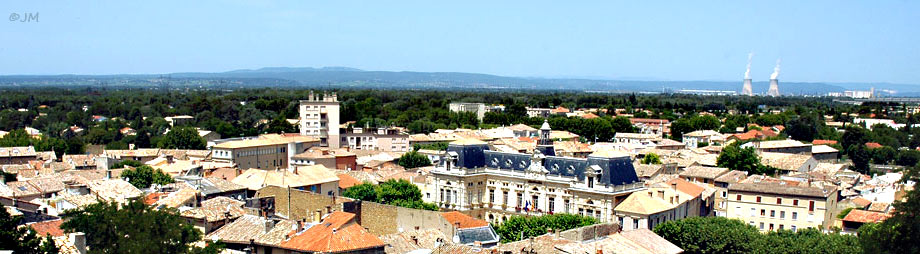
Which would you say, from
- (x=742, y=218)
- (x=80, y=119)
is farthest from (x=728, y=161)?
(x=80, y=119)

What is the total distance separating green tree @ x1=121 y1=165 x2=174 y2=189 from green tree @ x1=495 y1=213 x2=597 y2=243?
917 inches

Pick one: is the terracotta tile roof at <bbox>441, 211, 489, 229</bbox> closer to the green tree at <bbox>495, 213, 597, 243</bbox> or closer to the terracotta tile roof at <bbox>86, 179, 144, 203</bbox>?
the green tree at <bbox>495, 213, 597, 243</bbox>

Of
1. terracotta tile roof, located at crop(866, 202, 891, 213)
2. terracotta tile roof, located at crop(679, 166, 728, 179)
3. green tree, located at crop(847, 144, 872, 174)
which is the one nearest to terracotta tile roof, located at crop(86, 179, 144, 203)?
terracotta tile roof, located at crop(679, 166, 728, 179)

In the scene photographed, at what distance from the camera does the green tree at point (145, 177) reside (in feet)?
184

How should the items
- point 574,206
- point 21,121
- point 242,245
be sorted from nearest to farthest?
point 242,245, point 574,206, point 21,121

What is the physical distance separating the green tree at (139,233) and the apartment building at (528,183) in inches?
962

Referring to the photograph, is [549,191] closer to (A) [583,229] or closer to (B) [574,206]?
(B) [574,206]

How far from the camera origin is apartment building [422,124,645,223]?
47.4 metres

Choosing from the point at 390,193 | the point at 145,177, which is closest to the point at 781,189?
the point at 390,193

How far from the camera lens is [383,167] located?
74062 mm

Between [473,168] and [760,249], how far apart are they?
1816 cm

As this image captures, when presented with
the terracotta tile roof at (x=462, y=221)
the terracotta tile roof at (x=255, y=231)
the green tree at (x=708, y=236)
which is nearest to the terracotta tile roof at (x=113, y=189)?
the terracotta tile roof at (x=255, y=231)

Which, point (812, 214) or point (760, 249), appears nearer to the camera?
point (760, 249)

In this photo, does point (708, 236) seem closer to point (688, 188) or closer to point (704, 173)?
point (688, 188)
